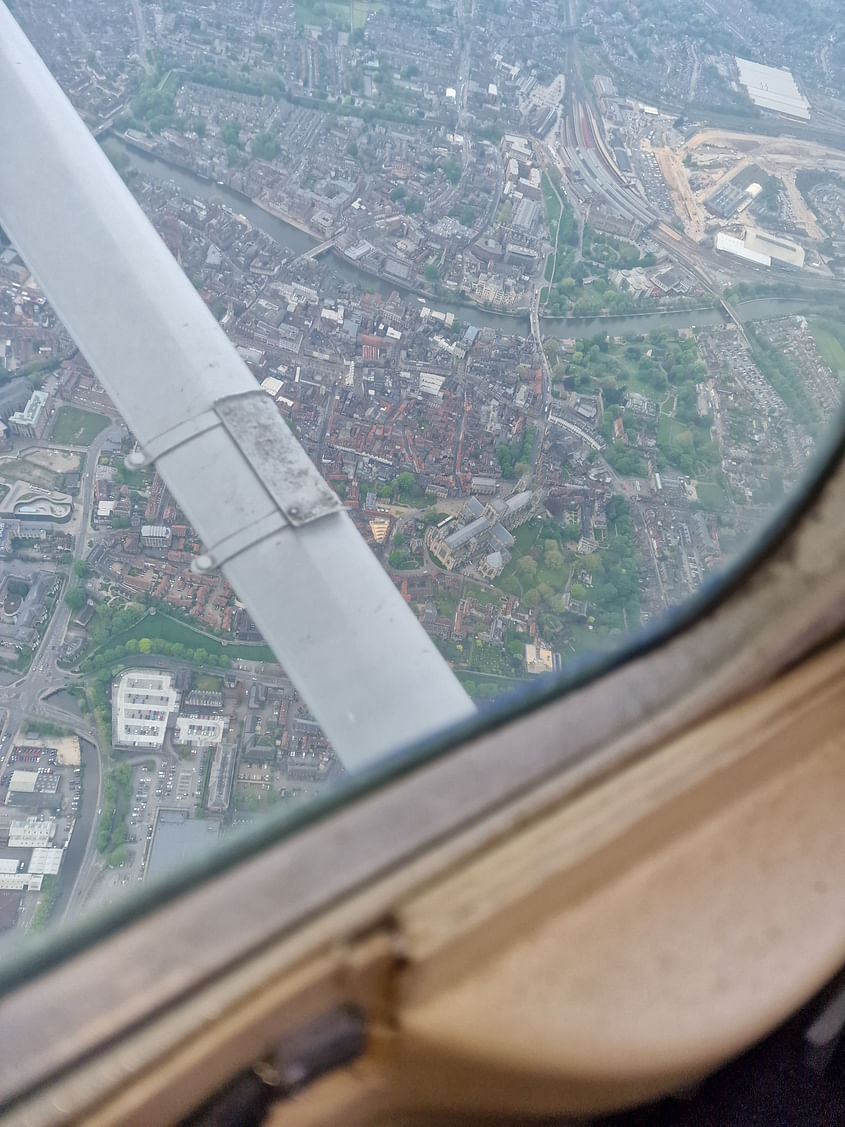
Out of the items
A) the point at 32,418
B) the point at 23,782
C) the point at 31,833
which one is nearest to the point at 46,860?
the point at 31,833

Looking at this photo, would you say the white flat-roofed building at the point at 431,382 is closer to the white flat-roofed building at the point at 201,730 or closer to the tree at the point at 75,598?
the tree at the point at 75,598

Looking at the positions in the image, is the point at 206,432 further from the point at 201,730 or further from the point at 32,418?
the point at 32,418

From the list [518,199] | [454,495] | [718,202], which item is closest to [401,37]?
[518,199]

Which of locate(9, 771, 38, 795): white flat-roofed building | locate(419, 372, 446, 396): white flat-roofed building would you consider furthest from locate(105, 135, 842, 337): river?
locate(9, 771, 38, 795): white flat-roofed building

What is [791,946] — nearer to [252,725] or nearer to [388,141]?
[252,725]

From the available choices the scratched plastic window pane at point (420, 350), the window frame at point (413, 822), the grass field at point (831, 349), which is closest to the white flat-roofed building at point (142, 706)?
the scratched plastic window pane at point (420, 350)

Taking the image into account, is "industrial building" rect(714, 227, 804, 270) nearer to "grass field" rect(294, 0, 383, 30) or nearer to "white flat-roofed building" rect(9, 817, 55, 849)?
"white flat-roofed building" rect(9, 817, 55, 849)

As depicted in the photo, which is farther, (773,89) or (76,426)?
(773,89)
